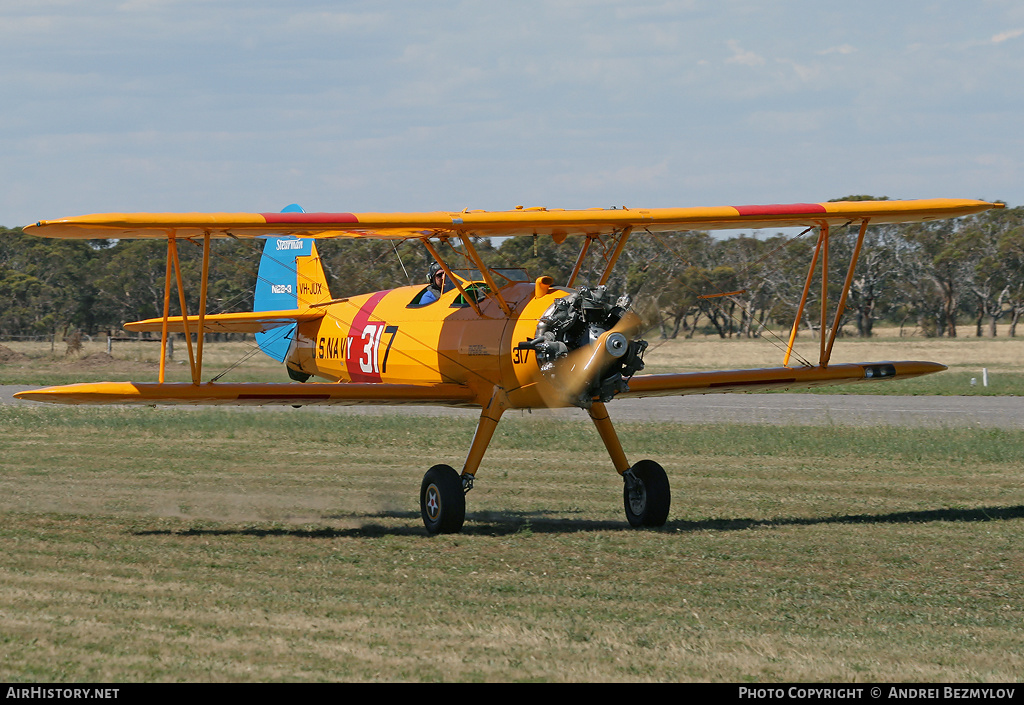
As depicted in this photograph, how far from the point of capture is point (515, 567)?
1053 cm

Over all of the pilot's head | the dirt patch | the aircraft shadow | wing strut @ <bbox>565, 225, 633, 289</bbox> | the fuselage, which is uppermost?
wing strut @ <bbox>565, 225, 633, 289</bbox>

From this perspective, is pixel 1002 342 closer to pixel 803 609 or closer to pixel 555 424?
pixel 555 424

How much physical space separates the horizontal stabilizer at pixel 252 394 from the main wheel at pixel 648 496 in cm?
207

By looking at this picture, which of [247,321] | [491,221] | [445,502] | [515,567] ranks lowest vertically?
[515,567]

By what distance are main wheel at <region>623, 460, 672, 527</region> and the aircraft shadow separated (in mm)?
165

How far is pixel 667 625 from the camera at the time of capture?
825 cm

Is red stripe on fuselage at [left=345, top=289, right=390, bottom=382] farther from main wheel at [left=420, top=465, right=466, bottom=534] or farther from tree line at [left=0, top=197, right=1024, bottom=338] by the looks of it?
tree line at [left=0, top=197, right=1024, bottom=338]

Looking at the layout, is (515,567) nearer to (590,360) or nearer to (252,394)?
(590,360)

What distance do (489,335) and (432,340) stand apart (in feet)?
4.22

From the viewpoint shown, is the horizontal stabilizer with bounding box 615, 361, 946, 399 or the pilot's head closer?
the horizontal stabilizer with bounding box 615, 361, 946, 399

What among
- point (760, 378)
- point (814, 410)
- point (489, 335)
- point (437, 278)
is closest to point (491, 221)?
point (489, 335)

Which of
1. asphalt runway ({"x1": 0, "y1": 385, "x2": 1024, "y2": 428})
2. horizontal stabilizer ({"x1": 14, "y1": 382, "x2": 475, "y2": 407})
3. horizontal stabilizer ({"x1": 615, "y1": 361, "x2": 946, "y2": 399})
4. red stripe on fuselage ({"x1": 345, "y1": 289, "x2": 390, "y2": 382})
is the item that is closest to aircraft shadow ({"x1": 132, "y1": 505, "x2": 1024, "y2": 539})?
horizontal stabilizer ({"x1": 14, "y1": 382, "x2": 475, "y2": 407})

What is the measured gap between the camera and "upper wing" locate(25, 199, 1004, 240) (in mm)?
11867

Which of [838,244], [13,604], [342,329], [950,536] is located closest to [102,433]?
[342,329]
